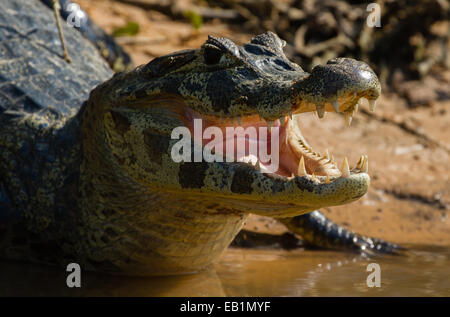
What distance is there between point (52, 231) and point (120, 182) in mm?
567

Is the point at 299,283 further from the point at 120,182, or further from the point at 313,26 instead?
the point at 313,26

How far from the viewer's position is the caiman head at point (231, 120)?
273 cm

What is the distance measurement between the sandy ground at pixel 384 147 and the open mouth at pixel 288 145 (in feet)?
4.52

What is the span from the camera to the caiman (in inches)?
111

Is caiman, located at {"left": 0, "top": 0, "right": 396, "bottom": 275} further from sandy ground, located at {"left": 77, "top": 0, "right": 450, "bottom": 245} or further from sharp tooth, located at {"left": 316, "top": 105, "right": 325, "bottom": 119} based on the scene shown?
sandy ground, located at {"left": 77, "top": 0, "right": 450, "bottom": 245}

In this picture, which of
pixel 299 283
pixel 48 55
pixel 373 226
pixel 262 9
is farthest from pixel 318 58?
pixel 299 283

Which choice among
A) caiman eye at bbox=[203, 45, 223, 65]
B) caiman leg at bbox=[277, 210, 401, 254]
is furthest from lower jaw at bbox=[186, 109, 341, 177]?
caiman leg at bbox=[277, 210, 401, 254]

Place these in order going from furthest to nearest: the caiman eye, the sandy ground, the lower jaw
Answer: the sandy ground < the caiman eye < the lower jaw

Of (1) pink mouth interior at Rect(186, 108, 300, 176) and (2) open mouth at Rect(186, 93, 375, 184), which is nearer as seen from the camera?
(2) open mouth at Rect(186, 93, 375, 184)

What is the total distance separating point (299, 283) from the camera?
3725 mm

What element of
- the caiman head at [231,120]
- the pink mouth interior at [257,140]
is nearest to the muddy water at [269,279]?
the caiman head at [231,120]

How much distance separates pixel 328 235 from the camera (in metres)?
4.39

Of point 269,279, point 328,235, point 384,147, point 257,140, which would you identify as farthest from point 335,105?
point 384,147

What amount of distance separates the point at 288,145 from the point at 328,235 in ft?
4.50
